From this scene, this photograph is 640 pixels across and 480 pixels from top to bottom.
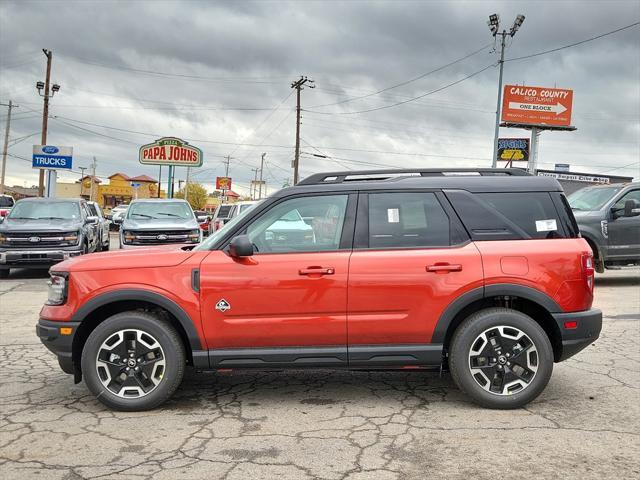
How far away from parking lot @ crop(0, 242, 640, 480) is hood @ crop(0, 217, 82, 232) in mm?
7512

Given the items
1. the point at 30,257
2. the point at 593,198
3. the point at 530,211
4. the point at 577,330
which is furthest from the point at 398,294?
the point at 30,257

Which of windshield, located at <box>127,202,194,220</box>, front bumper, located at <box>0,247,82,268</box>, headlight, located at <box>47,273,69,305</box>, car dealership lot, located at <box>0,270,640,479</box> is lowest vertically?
car dealership lot, located at <box>0,270,640,479</box>

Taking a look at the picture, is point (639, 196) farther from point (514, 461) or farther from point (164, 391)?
point (164, 391)

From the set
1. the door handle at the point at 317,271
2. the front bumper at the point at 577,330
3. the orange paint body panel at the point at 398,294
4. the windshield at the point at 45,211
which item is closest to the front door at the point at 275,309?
the door handle at the point at 317,271

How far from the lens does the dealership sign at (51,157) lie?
→ 29.5 m

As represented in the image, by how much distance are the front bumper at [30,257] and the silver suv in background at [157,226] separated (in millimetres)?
2257

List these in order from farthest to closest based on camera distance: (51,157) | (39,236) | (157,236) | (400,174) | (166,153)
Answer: (166,153)
(51,157)
(157,236)
(39,236)
(400,174)

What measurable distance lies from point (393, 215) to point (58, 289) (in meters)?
2.68

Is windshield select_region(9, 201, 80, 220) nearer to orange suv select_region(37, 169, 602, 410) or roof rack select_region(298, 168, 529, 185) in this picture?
orange suv select_region(37, 169, 602, 410)

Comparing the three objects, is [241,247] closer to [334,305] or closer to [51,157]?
[334,305]

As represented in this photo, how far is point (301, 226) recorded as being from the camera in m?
4.51

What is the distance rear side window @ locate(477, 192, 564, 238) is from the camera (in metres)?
4.51

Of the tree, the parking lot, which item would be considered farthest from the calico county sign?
the tree

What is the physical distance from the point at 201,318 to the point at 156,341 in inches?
15.2
